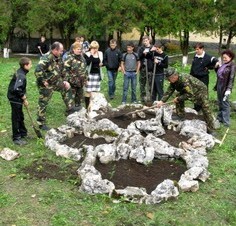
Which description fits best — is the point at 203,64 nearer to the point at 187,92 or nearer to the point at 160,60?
the point at 160,60

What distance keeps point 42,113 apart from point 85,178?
10.3 feet

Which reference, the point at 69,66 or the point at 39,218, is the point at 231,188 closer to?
the point at 39,218

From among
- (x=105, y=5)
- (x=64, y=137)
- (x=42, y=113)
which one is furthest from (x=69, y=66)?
(x=105, y=5)

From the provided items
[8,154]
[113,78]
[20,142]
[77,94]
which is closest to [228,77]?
[113,78]

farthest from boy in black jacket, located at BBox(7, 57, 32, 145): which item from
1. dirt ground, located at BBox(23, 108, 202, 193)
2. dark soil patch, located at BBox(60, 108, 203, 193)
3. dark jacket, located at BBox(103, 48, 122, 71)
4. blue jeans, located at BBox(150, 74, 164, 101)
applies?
blue jeans, located at BBox(150, 74, 164, 101)

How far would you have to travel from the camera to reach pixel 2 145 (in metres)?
8.37

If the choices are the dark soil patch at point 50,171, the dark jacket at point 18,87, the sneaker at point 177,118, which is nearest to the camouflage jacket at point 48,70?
the dark jacket at point 18,87

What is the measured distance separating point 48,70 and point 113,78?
10.4ft

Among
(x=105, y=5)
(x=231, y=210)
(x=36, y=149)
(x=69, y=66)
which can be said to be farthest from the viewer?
(x=105, y=5)

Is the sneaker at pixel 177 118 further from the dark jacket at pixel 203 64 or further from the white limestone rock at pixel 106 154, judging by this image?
the white limestone rock at pixel 106 154

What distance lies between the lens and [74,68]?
9961 mm

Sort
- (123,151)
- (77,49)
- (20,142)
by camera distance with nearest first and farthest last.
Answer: (123,151)
(20,142)
(77,49)

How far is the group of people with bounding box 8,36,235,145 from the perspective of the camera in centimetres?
852

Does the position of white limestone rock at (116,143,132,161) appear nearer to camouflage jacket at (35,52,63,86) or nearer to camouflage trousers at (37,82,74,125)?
camouflage trousers at (37,82,74,125)
